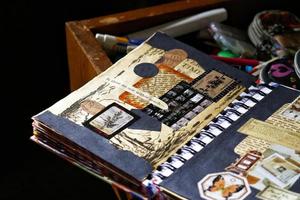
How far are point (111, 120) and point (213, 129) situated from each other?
0.12 m

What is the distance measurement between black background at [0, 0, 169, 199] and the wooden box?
0.39m

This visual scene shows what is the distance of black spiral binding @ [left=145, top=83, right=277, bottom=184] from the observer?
0.60 metres

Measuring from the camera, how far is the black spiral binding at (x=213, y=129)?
0.60 meters

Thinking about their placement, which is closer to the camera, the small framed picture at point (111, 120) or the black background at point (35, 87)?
the small framed picture at point (111, 120)

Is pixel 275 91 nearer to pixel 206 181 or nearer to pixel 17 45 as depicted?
pixel 206 181

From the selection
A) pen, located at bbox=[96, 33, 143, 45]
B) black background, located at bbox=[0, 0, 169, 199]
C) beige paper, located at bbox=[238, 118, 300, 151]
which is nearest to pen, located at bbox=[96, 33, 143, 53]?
pen, located at bbox=[96, 33, 143, 45]

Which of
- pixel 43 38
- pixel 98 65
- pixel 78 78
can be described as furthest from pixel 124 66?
pixel 43 38

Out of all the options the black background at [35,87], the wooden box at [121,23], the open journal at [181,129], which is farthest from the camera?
the black background at [35,87]

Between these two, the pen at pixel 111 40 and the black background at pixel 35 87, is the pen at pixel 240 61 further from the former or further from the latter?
the black background at pixel 35 87

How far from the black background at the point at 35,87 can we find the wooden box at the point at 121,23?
395 mm

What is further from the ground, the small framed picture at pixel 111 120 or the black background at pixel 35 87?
the small framed picture at pixel 111 120

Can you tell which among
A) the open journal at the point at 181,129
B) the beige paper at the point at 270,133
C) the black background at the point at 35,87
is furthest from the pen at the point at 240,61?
the black background at the point at 35,87

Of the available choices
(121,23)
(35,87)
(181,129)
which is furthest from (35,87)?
(181,129)

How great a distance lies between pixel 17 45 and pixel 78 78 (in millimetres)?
535
